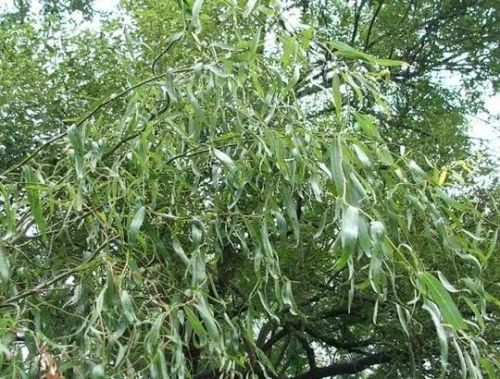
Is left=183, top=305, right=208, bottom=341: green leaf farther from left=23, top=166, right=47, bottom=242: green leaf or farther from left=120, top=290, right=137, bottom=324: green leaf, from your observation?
left=23, top=166, right=47, bottom=242: green leaf

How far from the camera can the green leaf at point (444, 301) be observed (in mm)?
1184

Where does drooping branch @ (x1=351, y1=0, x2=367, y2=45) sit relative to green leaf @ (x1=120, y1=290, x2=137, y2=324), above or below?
above

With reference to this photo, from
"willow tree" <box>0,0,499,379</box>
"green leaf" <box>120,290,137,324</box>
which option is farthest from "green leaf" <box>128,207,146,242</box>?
"green leaf" <box>120,290,137,324</box>

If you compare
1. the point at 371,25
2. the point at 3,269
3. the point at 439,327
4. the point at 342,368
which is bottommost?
the point at 342,368

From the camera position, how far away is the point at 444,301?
118 centimetres

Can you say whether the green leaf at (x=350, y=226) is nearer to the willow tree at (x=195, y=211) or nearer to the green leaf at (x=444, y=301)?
the willow tree at (x=195, y=211)

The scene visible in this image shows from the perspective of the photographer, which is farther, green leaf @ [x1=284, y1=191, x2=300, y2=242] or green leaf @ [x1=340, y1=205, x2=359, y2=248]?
green leaf @ [x1=284, y1=191, x2=300, y2=242]

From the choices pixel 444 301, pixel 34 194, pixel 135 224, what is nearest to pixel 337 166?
pixel 444 301

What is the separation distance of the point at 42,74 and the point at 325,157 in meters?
2.28

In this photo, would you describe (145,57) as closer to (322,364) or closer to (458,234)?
(458,234)

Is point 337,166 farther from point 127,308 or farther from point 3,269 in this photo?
point 3,269

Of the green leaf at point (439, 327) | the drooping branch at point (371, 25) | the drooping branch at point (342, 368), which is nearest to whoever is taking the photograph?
the green leaf at point (439, 327)

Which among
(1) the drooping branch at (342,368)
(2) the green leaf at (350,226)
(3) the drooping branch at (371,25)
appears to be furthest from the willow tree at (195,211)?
(3) the drooping branch at (371,25)

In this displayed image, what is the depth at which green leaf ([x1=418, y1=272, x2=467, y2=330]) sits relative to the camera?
1.18m
